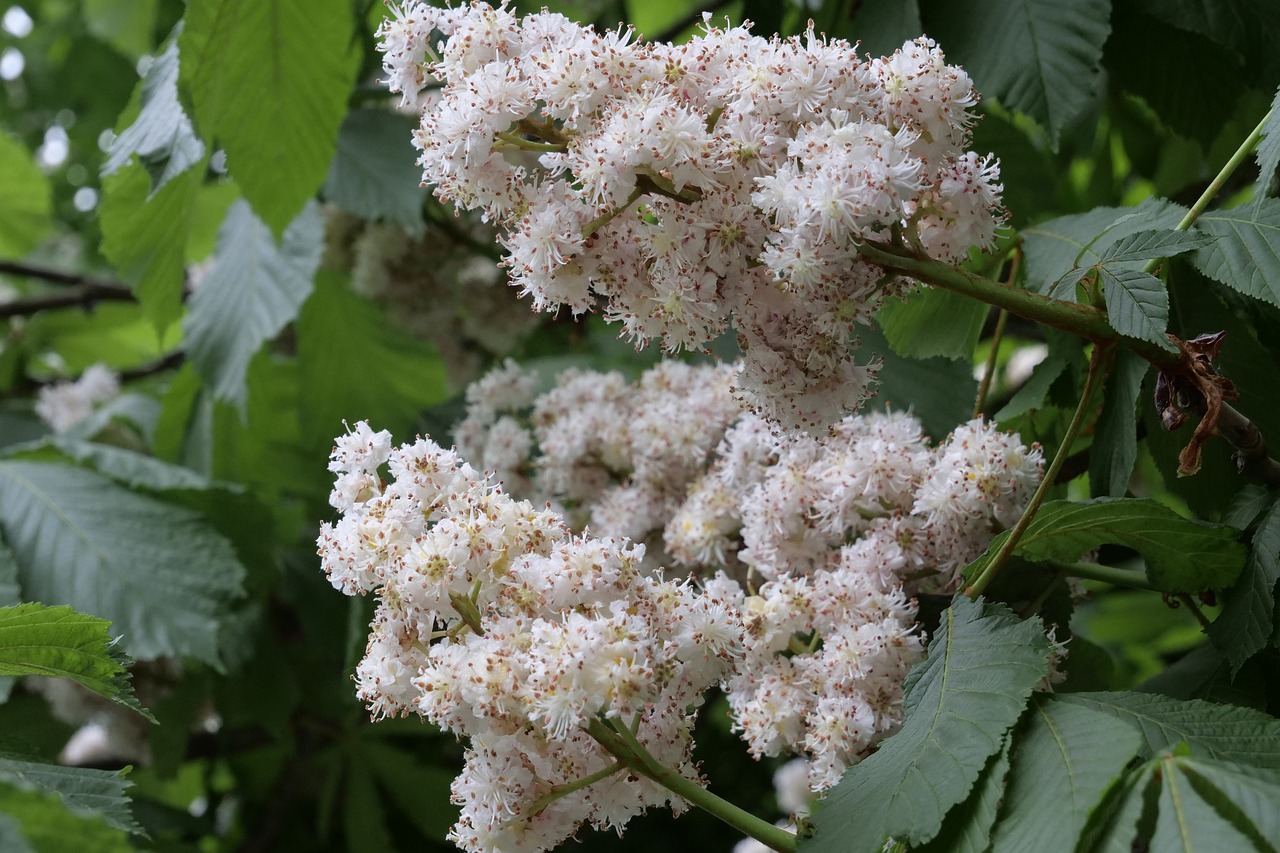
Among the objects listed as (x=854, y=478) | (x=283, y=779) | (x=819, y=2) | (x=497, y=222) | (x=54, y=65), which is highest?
(x=54, y=65)

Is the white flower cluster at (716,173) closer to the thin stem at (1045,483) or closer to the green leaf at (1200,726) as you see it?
the thin stem at (1045,483)

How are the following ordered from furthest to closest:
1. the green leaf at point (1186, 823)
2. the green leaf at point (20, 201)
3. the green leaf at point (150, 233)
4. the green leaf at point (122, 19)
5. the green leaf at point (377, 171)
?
1. the green leaf at point (122, 19)
2. the green leaf at point (20, 201)
3. the green leaf at point (377, 171)
4. the green leaf at point (150, 233)
5. the green leaf at point (1186, 823)

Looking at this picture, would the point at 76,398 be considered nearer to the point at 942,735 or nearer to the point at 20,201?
the point at 20,201

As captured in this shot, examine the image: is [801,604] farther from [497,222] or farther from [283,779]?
[283,779]

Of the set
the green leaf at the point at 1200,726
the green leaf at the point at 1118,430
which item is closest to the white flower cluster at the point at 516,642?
the green leaf at the point at 1200,726

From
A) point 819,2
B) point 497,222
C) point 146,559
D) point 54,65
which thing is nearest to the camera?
point 497,222

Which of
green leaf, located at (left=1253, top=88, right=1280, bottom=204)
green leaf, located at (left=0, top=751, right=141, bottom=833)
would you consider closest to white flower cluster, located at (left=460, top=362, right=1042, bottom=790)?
green leaf, located at (left=1253, top=88, right=1280, bottom=204)

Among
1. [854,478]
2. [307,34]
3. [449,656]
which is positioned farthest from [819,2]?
[449,656]
